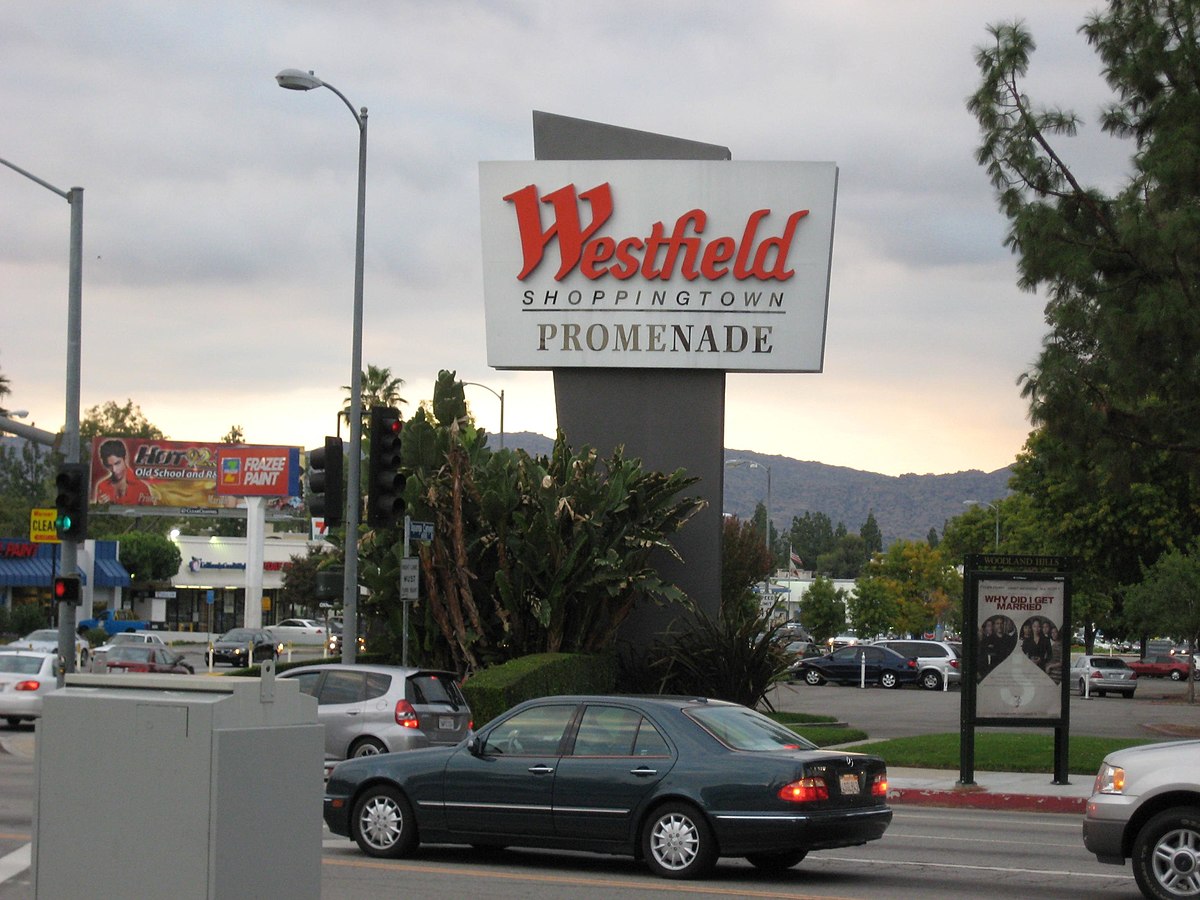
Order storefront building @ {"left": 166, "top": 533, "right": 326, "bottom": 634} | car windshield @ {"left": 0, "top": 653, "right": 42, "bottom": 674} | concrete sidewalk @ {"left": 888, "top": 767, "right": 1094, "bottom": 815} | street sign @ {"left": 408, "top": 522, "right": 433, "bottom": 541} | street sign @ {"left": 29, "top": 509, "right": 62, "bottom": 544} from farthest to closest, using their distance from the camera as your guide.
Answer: storefront building @ {"left": 166, "top": 533, "right": 326, "bottom": 634}
car windshield @ {"left": 0, "top": 653, "right": 42, "bottom": 674}
street sign @ {"left": 29, "top": 509, "right": 62, "bottom": 544}
street sign @ {"left": 408, "top": 522, "right": 433, "bottom": 541}
concrete sidewalk @ {"left": 888, "top": 767, "right": 1094, "bottom": 815}

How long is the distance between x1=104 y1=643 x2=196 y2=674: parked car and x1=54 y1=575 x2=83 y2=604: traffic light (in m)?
11.9

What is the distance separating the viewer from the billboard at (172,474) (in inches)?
3036

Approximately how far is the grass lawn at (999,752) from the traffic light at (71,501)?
12.7 metres

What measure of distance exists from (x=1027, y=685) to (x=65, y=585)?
14240mm

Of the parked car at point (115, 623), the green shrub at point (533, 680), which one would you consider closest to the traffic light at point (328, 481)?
the green shrub at point (533, 680)

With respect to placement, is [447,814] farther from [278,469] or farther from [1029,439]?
[278,469]

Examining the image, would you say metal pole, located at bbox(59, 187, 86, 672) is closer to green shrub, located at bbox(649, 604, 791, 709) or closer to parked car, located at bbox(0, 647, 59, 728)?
parked car, located at bbox(0, 647, 59, 728)

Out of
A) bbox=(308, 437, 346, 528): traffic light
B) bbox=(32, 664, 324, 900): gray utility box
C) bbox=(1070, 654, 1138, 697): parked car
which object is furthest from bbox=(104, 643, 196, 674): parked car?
bbox=(32, 664, 324, 900): gray utility box

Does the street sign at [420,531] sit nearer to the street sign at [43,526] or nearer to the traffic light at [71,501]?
the traffic light at [71,501]

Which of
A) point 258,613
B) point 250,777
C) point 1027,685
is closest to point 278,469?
point 258,613

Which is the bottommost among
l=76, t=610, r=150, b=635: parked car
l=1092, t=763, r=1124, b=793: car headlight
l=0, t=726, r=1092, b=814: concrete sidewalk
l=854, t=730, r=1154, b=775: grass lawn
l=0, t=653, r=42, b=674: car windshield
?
l=76, t=610, r=150, b=635: parked car

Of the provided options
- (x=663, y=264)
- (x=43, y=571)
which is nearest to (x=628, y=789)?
(x=663, y=264)

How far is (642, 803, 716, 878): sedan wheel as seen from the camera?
11453mm

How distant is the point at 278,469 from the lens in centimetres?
7644
